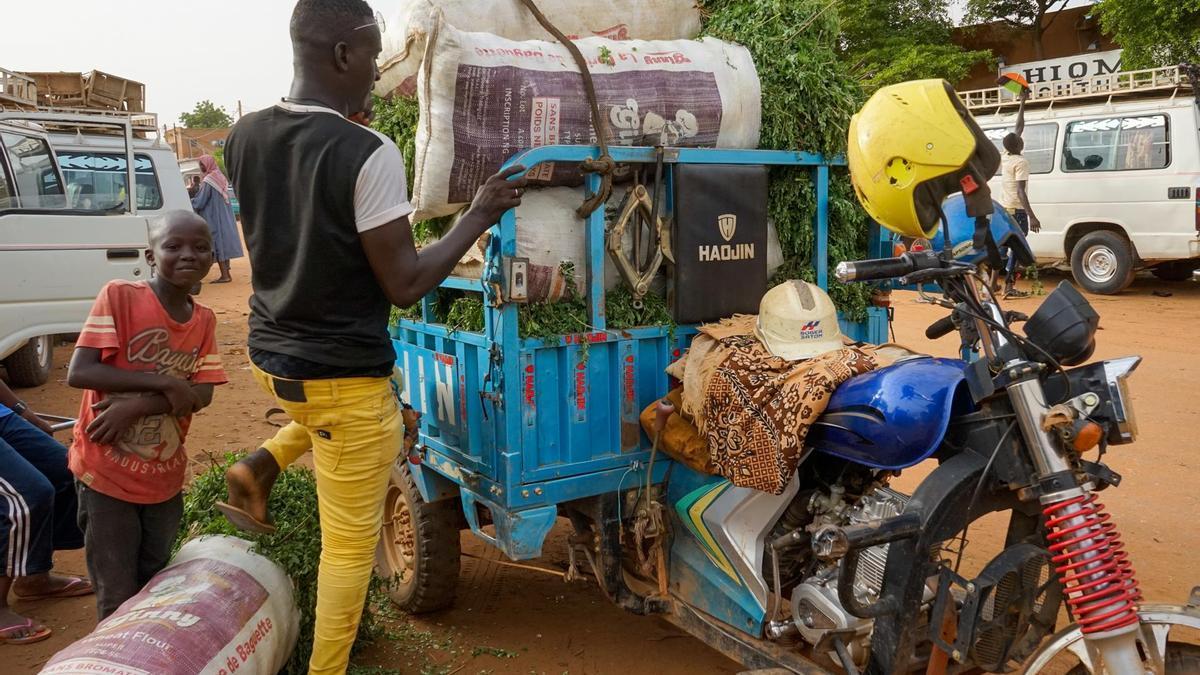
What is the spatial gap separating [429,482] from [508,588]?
833 mm

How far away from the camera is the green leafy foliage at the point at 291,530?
131 inches

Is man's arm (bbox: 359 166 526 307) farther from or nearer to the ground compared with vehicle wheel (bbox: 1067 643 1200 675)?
farther from the ground

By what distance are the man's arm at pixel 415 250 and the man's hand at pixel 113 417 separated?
3.72 ft

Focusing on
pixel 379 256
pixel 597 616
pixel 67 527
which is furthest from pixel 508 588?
pixel 379 256

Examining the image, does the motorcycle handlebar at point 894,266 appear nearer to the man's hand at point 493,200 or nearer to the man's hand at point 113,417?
the man's hand at point 493,200

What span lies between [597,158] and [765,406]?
3.39 feet

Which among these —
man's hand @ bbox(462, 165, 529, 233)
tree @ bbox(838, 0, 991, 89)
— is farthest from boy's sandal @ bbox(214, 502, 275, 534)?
tree @ bbox(838, 0, 991, 89)

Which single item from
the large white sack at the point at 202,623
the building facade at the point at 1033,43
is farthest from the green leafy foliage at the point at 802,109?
the building facade at the point at 1033,43

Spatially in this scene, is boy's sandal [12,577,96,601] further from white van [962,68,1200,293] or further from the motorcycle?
white van [962,68,1200,293]

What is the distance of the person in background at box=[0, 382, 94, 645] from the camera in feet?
12.4

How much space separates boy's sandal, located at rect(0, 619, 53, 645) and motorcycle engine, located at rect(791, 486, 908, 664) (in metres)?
3.14

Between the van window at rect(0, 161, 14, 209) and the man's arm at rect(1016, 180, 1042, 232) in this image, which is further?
the man's arm at rect(1016, 180, 1042, 232)

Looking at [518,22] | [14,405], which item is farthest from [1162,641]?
[14,405]

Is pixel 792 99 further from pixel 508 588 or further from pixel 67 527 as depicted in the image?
pixel 67 527
